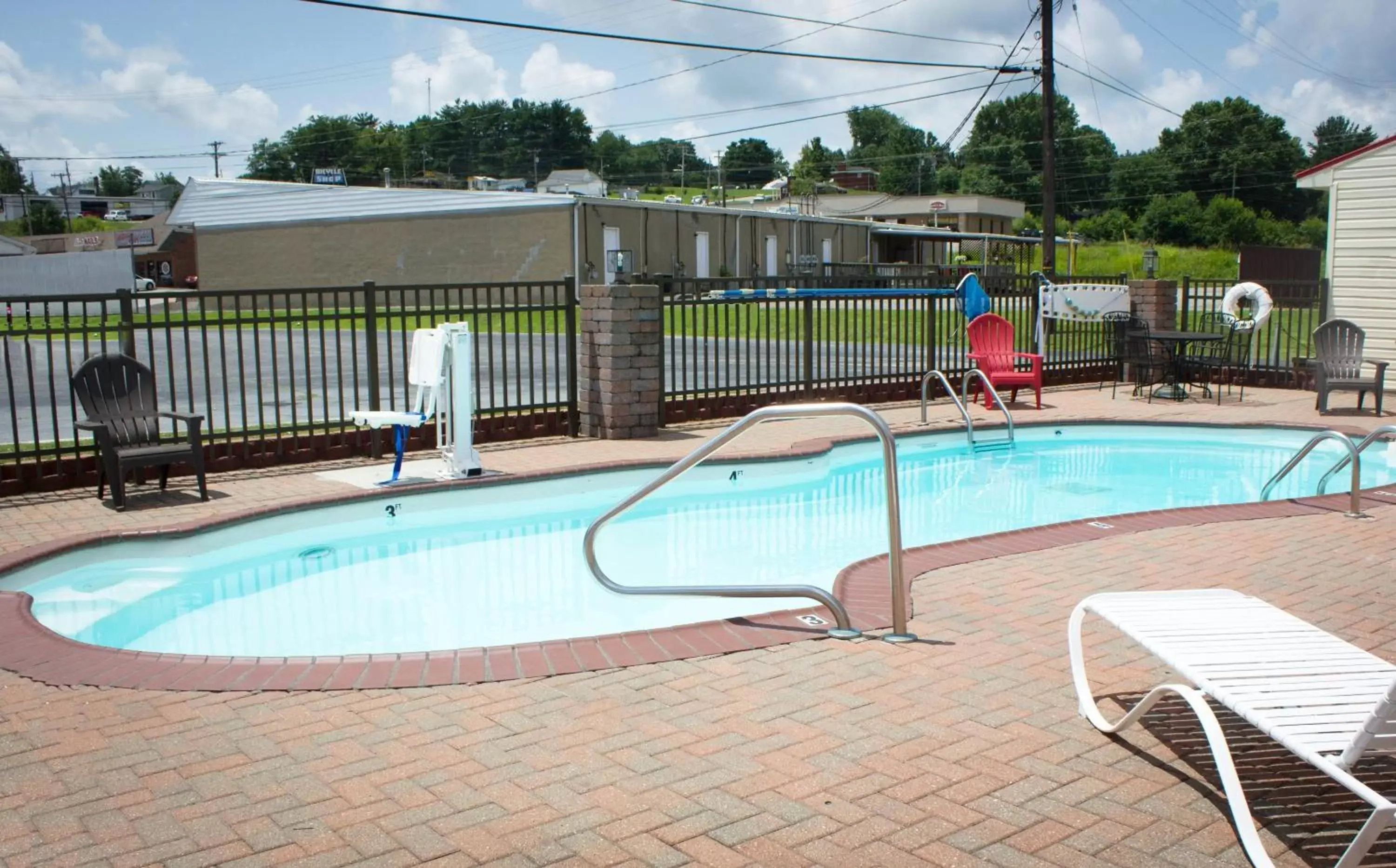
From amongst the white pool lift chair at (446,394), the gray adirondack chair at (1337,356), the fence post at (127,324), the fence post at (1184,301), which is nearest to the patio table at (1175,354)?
the fence post at (1184,301)

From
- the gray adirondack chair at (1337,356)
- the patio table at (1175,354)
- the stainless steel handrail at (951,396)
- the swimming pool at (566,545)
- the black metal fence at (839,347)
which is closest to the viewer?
the swimming pool at (566,545)

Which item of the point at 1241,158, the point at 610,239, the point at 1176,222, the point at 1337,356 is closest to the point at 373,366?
the point at 1337,356

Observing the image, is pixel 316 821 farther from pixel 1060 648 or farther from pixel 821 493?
pixel 821 493

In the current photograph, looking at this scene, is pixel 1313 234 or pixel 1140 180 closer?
pixel 1313 234

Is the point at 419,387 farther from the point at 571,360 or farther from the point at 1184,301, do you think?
the point at 1184,301

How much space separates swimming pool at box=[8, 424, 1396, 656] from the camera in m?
6.70

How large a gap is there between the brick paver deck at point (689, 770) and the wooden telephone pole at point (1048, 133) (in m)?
19.8

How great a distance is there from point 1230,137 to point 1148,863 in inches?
4027

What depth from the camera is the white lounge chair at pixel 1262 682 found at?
2.85 metres

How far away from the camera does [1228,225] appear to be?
253 feet

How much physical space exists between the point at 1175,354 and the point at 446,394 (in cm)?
1068

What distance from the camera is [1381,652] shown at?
488cm

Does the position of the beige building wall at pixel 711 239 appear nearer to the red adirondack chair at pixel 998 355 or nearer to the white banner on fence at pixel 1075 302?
the white banner on fence at pixel 1075 302

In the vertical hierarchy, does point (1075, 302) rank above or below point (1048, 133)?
below
